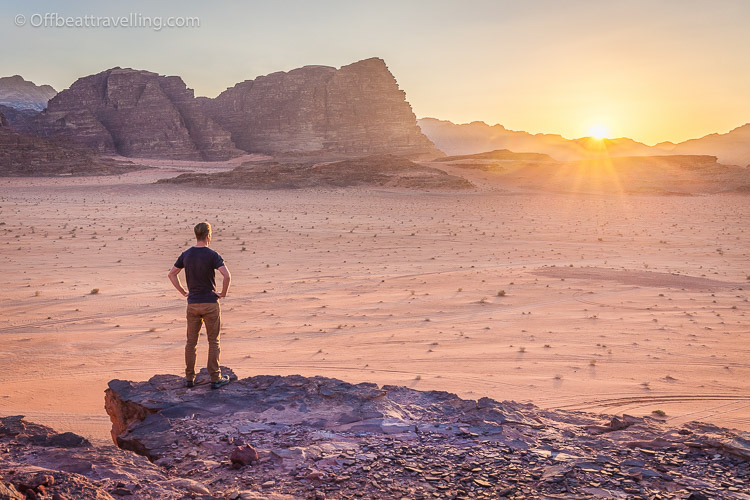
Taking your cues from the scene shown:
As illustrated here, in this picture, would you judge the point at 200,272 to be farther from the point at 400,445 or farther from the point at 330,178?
the point at 330,178

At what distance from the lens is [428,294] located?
12797mm

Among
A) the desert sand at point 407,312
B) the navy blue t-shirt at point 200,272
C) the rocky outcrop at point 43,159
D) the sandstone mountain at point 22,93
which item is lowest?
A: the desert sand at point 407,312

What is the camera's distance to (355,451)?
13.6 ft

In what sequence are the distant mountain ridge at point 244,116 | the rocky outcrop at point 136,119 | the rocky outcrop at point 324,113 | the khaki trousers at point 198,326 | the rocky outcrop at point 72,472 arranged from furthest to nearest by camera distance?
the rocky outcrop at point 324,113
the distant mountain ridge at point 244,116
the rocky outcrop at point 136,119
the khaki trousers at point 198,326
the rocky outcrop at point 72,472

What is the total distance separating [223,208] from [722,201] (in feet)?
116

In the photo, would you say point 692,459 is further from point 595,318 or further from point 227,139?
point 227,139

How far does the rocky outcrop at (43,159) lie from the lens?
60.7m

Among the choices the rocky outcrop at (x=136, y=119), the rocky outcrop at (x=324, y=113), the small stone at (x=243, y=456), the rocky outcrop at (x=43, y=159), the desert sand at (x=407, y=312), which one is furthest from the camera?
the rocky outcrop at (x=324, y=113)

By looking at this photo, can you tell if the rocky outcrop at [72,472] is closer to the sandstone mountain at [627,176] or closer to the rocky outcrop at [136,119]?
the sandstone mountain at [627,176]

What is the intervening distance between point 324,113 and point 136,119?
32248mm

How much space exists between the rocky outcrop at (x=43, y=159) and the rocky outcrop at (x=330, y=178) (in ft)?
57.8

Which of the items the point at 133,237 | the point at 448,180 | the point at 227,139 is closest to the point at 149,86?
the point at 227,139

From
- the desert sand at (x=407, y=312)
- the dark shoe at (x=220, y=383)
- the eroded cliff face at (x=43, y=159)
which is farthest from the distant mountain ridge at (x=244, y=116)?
the dark shoe at (x=220, y=383)

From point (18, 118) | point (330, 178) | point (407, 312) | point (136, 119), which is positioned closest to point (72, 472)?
point (407, 312)
